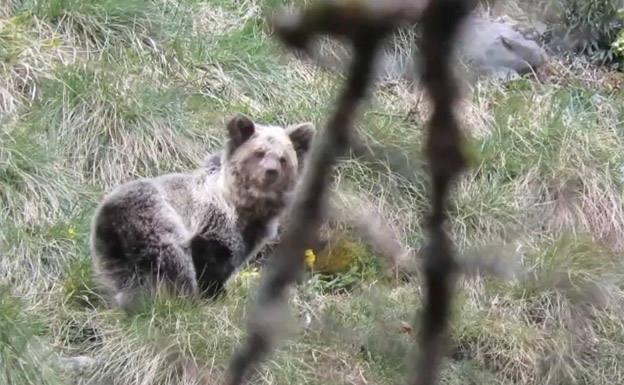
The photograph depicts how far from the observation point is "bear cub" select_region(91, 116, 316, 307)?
15.2 ft

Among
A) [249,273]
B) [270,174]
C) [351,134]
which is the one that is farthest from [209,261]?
[351,134]

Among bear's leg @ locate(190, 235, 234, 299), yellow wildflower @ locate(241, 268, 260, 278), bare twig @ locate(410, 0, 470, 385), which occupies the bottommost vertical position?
yellow wildflower @ locate(241, 268, 260, 278)

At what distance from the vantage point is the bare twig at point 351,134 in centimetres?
53

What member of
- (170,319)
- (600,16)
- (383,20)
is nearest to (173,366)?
(170,319)

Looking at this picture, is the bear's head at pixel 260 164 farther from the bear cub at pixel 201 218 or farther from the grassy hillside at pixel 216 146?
the grassy hillside at pixel 216 146

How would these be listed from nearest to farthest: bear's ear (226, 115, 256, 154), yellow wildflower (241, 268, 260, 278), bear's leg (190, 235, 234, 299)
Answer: bear's leg (190, 235, 234, 299), bear's ear (226, 115, 256, 154), yellow wildflower (241, 268, 260, 278)

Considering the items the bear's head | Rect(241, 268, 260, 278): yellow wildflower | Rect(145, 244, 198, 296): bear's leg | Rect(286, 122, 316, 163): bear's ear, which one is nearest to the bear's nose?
the bear's head

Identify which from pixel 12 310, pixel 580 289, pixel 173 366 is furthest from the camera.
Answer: pixel 580 289

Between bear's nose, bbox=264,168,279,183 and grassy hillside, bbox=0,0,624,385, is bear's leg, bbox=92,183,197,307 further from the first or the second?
bear's nose, bbox=264,168,279,183

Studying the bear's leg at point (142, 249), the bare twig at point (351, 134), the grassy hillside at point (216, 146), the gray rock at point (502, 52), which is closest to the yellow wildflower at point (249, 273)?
the grassy hillside at point (216, 146)

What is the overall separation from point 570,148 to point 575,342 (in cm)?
148

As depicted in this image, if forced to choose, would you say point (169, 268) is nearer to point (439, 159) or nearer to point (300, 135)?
point (300, 135)

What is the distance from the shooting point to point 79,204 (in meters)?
5.49

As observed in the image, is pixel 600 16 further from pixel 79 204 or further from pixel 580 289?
pixel 79 204
